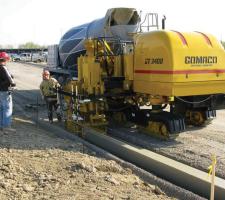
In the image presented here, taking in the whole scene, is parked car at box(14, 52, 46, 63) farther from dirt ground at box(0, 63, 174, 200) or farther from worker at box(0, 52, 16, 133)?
dirt ground at box(0, 63, 174, 200)

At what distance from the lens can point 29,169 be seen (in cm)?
666

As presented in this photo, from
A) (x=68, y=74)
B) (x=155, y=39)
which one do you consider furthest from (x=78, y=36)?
(x=155, y=39)

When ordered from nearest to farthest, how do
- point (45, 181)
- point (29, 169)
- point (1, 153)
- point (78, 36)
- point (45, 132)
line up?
point (45, 181) → point (29, 169) → point (1, 153) → point (45, 132) → point (78, 36)

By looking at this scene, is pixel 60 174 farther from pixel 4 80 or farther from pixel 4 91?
pixel 4 80

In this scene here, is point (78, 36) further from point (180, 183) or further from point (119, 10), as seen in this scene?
point (180, 183)

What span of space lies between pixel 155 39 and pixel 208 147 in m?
2.61

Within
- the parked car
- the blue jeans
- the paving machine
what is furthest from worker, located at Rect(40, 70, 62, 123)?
the parked car

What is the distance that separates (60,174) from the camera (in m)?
6.50

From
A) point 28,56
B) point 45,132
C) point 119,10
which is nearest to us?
point 45,132

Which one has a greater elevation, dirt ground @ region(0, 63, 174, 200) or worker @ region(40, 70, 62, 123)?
worker @ region(40, 70, 62, 123)

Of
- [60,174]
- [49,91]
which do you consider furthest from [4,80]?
[60,174]

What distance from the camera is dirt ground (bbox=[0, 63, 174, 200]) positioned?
571cm

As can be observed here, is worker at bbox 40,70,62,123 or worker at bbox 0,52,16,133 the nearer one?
worker at bbox 0,52,16,133

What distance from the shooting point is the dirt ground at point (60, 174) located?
18.7 feet
